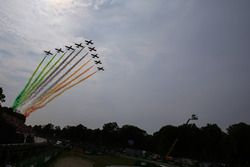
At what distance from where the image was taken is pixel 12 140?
6341 centimetres

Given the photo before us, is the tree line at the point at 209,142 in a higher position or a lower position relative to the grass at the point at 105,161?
higher

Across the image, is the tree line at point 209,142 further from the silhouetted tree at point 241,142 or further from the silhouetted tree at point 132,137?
the silhouetted tree at point 132,137

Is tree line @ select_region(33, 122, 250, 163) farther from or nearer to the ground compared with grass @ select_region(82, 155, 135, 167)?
farther from the ground

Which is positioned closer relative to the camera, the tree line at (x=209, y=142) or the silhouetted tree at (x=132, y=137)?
the tree line at (x=209, y=142)

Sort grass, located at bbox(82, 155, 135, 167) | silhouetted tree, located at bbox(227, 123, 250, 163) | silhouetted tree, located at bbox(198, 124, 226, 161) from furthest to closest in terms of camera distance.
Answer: silhouetted tree, located at bbox(198, 124, 226, 161) → silhouetted tree, located at bbox(227, 123, 250, 163) → grass, located at bbox(82, 155, 135, 167)

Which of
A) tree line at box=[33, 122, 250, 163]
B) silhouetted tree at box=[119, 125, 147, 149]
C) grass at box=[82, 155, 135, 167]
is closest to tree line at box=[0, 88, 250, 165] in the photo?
tree line at box=[33, 122, 250, 163]

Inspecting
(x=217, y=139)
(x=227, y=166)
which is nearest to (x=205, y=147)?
(x=217, y=139)

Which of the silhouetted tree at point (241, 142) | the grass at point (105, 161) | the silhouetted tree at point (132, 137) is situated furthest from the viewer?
the silhouetted tree at point (132, 137)

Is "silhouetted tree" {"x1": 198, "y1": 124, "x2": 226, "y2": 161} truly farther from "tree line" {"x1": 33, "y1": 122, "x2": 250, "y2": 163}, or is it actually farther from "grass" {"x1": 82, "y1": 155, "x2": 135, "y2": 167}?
"grass" {"x1": 82, "y1": 155, "x2": 135, "y2": 167}

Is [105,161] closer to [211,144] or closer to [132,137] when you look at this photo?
[211,144]

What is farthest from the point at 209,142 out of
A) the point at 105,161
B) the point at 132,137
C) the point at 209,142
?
the point at 132,137

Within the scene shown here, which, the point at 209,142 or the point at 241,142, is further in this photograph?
the point at 209,142

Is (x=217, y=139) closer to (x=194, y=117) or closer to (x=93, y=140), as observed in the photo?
(x=194, y=117)

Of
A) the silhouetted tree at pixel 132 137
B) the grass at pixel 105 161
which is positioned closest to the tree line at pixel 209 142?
the silhouetted tree at pixel 132 137
